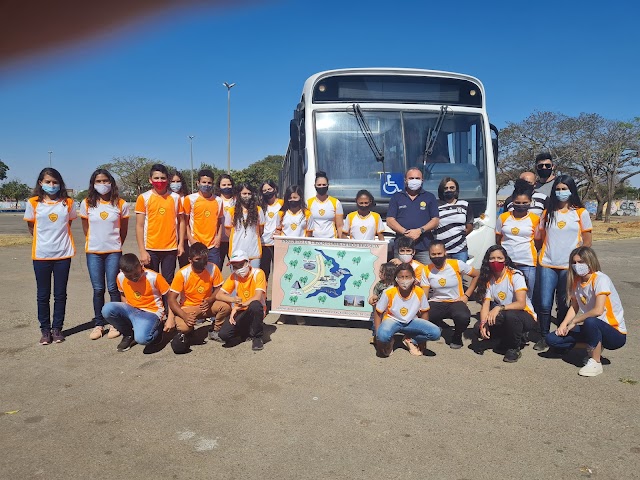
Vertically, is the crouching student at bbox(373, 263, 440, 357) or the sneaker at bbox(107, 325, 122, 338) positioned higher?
the crouching student at bbox(373, 263, 440, 357)

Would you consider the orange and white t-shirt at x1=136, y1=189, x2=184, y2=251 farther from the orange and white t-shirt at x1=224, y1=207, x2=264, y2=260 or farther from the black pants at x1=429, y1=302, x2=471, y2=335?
the black pants at x1=429, y1=302, x2=471, y2=335

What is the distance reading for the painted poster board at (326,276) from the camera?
5984 mm

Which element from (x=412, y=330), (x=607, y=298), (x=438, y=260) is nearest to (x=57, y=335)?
(x=412, y=330)

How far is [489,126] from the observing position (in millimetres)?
7344

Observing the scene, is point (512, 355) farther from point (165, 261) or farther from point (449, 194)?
point (165, 261)

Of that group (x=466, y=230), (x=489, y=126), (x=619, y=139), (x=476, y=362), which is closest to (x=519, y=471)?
(x=476, y=362)

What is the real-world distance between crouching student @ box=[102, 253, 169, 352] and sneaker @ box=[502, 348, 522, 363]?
3.39 metres

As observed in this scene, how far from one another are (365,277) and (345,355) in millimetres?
1249

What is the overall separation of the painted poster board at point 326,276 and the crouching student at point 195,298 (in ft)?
2.80

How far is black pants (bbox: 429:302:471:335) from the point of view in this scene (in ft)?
17.1

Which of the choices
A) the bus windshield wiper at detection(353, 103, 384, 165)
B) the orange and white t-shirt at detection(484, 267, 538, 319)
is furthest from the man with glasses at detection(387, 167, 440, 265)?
the bus windshield wiper at detection(353, 103, 384, 165)

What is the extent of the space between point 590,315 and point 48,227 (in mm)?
5265

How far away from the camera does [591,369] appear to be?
4.45m

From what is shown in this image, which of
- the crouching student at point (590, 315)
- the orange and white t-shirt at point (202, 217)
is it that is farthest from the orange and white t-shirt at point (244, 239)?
the crouching student at point (590, 315)
